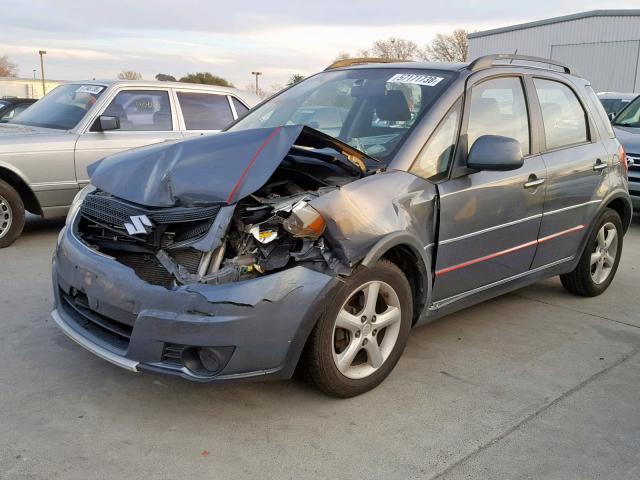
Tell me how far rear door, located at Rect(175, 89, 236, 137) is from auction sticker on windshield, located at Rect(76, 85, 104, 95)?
0.91 metres

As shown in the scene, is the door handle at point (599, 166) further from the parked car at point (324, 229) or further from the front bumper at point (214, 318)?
the front bumper at point (214, 318)

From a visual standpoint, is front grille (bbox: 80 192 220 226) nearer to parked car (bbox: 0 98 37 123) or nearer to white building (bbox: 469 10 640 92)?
parked car (bbox: 0 98 37 123)

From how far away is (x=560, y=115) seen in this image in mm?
4613

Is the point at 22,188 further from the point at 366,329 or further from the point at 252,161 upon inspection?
the point at 366,329

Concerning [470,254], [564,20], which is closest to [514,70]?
[470,254]

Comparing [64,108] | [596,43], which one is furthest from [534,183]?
[596,43]

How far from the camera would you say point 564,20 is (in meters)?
33.1

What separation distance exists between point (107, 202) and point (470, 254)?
2.13 metres

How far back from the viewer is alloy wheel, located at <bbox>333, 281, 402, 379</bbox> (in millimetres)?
3186

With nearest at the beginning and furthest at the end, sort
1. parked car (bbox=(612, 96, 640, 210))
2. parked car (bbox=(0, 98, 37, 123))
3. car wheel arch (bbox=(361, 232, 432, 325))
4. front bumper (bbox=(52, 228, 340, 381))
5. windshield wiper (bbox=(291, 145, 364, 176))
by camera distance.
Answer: front bumper (bbox=(52, 228, 340, 381))
car wheel arch (bbox=(361, 232, 432, 325))
windshield wiper (bbox=(291, 145, 364, 176))
parked car (bbox=(612, 96, 640, 210))
parked car (bbox=(0, 98, 37, 123))

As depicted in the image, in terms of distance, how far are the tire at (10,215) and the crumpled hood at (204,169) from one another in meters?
3.35

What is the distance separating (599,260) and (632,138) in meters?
4.44

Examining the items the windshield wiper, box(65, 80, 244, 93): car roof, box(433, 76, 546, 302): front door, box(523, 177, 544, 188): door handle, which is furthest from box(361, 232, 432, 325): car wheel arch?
box(65, 80, 244, 93): car roof

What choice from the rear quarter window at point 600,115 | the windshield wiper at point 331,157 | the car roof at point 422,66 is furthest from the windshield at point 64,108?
the rear quarter window at point 600,115
